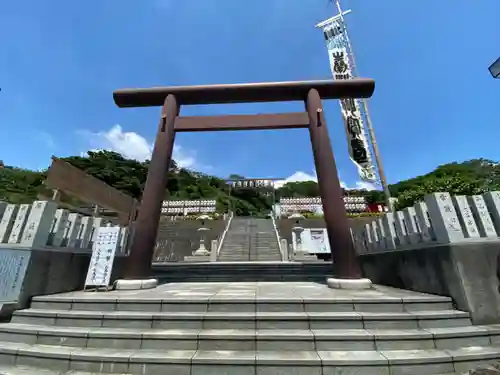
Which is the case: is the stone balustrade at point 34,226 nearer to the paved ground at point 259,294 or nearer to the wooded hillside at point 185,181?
the paved ground at point 259,294

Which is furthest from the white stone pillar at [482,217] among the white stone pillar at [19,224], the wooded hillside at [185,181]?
the wooded hillside at [185,181]

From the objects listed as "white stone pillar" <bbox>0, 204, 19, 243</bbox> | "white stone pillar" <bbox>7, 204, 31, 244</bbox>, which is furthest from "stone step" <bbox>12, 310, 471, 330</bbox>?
"white stone pillar" <bbox>0, 204, 19, 243</bbox>

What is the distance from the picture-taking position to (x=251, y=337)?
11.3ft

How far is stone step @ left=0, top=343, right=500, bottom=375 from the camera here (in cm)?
305

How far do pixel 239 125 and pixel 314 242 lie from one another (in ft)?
43.6

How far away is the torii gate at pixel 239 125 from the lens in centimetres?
611

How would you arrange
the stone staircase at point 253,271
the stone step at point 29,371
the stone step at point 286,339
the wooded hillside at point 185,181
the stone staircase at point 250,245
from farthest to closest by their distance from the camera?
the wooded hillside at point 185,181 → the stone staircase at point 250,245 → the stone staircase at point 253,271 → the stone step at point 286,339 → the stone step at point 29,371

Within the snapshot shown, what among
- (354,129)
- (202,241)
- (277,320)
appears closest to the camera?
(277,320)

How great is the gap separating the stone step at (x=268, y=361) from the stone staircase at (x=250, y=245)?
13.6 metres

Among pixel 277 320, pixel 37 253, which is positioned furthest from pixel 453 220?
pixel 37 253

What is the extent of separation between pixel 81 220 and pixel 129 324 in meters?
3.66

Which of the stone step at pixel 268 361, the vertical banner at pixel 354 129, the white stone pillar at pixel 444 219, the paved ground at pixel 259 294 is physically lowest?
the stone step at pixel 268 361

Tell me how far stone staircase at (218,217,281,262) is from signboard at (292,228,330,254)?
1917mm

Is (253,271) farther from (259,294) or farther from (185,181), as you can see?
(185,181)
